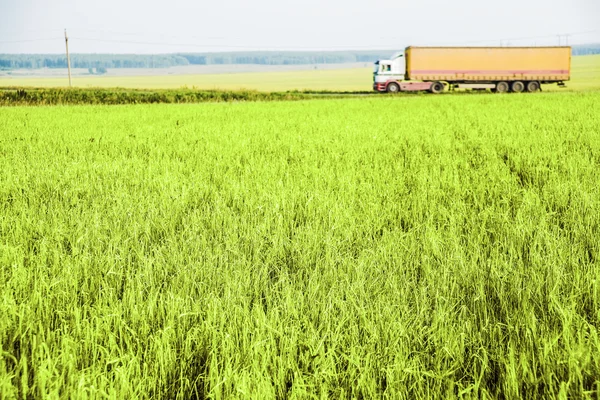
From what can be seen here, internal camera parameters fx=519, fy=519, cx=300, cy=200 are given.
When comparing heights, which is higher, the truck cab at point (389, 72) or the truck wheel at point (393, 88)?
the truck cab at point (389, 72)

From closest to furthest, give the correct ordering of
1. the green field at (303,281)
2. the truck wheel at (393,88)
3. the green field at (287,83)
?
the green field at (303,281) < the truck wheel at (393,88) < the green field at (287,83)

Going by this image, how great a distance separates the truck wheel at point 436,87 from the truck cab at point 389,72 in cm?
266

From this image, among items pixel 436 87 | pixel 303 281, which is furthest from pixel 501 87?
pixel 303 281

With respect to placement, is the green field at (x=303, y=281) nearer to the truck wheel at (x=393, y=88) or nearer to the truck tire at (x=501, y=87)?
the truck wheel at (x=393, y=88)

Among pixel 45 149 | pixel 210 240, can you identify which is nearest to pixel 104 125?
pixel 45 149

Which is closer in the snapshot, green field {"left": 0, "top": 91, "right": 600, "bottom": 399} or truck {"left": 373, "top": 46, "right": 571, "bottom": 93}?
green field {"left": 0, "top": 91, "right": 600, "bottom": 399}

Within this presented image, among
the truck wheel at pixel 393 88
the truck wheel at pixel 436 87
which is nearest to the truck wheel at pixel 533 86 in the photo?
the truck wheel at pixel 436 87

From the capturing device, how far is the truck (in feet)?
131

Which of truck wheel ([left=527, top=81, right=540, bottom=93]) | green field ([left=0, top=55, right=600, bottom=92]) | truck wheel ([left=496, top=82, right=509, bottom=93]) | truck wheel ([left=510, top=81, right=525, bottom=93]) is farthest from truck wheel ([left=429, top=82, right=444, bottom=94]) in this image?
green field ([left=0, top=55, right=600, bottom=92])

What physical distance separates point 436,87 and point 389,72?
12.9 feet

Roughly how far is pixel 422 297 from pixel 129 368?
1395 mm

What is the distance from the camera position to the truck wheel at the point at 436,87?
39.9 m

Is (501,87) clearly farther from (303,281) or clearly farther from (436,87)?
(303,281)

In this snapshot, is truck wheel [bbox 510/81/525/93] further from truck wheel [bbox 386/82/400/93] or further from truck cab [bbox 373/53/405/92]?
truck wheel [bbox 386/82/400/93]
